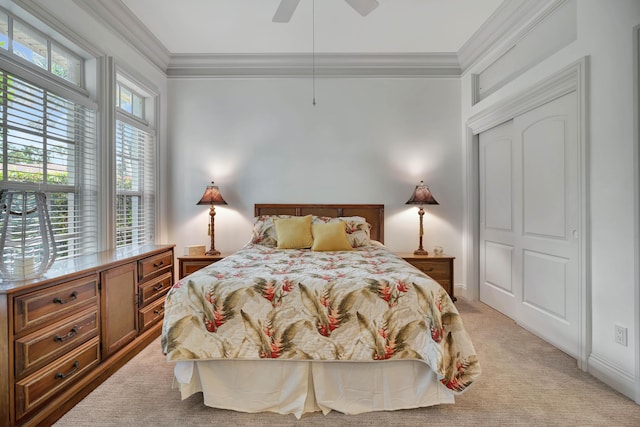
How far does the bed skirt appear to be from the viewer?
1717 millimetres

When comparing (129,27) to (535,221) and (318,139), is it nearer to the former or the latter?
(318,139)

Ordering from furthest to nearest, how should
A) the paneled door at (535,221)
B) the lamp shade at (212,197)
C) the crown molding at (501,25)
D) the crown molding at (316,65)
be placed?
the crown molding at (316,65) < the lamp shade at (212,197) < the crown molding at (501,25) < the paneled door at (535,221)

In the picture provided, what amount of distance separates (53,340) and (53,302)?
0.21m

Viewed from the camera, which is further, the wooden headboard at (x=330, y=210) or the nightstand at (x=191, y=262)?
the wooden headboard at (x=330, y=210)

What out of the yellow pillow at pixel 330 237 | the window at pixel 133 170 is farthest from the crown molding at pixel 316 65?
the yellow pillow at pixel 330 237

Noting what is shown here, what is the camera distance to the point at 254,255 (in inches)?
104

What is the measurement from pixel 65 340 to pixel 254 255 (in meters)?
1.31

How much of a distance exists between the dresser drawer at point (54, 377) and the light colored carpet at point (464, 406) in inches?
6.6

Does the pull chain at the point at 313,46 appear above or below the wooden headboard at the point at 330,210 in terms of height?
above

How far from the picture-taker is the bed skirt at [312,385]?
5.63 ft

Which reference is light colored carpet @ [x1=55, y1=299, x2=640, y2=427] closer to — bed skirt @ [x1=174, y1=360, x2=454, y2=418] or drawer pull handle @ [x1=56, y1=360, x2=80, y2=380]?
bed skirt @ [x1=174, y1=360, x2=454, y2=418]

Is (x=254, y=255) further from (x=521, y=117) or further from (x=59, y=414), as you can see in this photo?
(x=521, y=117)

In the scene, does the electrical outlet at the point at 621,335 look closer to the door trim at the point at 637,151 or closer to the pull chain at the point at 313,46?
the door trim at the point at 637,151

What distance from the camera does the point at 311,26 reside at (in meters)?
3.15
